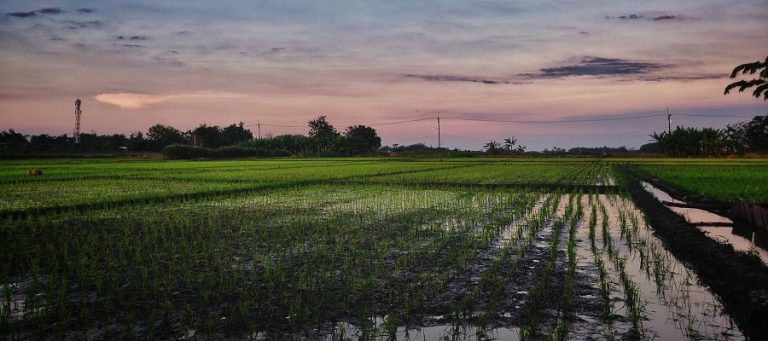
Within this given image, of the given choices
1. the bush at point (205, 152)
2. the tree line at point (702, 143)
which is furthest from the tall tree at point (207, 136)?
the tree line at point (702, 143)

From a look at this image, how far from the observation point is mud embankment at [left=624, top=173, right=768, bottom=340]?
3.77 meters

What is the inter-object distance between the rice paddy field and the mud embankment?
0.13 m

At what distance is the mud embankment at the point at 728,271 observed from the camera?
3766 mm

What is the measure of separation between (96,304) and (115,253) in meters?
2.21

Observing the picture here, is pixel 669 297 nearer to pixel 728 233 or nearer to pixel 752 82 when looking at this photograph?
pixel 728 233

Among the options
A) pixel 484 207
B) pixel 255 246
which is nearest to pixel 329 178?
pixel 484 207

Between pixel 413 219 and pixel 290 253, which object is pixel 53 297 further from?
pixel 413 219

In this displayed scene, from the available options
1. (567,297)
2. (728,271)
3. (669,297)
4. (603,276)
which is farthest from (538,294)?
(728,271)

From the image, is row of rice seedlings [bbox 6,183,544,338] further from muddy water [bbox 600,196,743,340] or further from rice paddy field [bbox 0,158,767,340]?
muddy water [bbox 600,196,743,340]

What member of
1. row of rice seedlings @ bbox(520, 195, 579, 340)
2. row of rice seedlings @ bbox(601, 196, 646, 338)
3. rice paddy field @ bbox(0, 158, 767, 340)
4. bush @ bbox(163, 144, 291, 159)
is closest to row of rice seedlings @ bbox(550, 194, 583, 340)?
rice paddy field @ bbox(0, 158, 767, 340)

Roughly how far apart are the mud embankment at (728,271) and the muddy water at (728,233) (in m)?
0.33

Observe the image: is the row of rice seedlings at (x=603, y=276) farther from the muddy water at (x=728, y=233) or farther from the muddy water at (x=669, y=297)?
the muddy water at (x=728, y=233)

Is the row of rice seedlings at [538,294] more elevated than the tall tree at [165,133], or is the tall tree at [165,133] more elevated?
the tall tree at [165,133]

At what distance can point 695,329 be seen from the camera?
11.7ft
